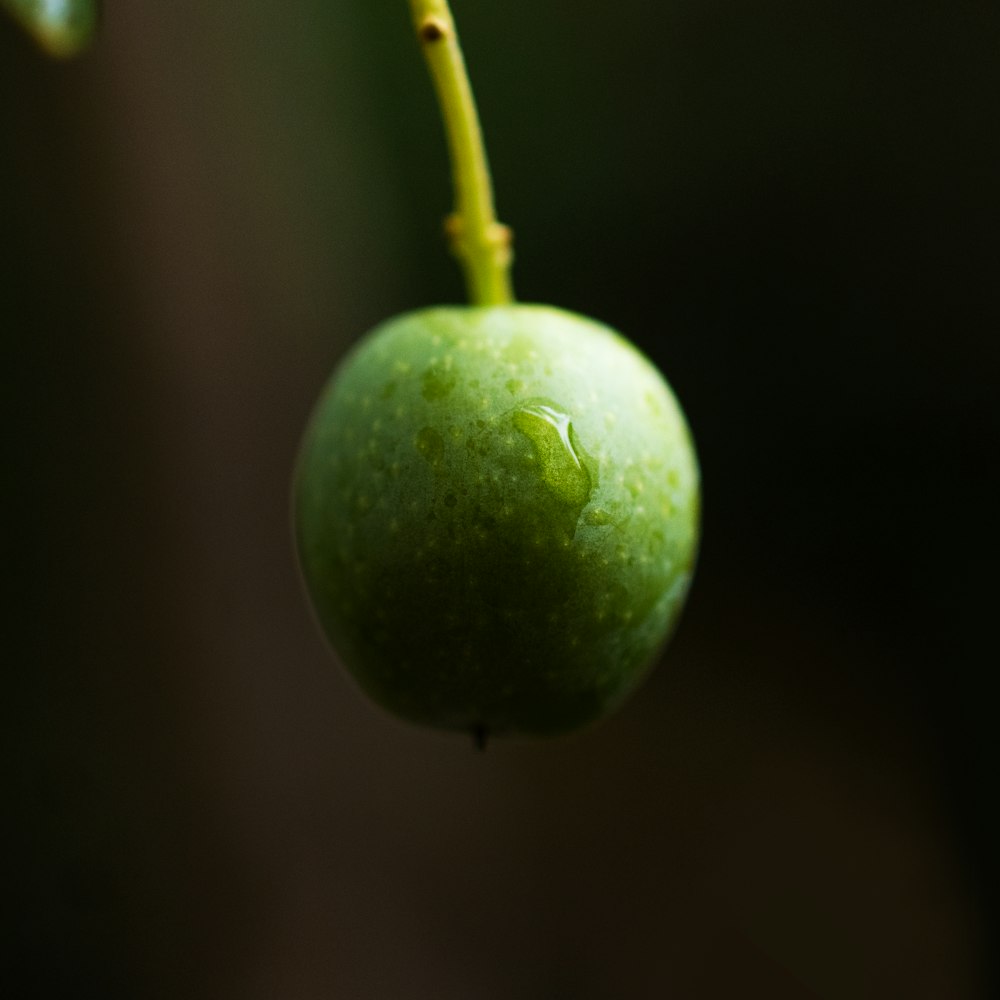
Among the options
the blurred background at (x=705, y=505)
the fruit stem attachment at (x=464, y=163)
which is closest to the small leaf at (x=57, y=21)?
the fruit stem attachment at (x=464, y=163)

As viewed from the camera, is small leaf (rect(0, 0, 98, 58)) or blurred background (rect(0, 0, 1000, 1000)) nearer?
small leaf (rect(0, 0, 98, 58))

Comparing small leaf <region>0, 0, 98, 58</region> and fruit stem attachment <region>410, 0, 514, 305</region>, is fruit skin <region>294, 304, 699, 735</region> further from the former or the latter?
small leaf <region>0, 0, 98, 58</region>

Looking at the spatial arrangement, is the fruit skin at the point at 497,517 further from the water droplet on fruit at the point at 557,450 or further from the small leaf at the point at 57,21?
the small leaf at the point at 57,21

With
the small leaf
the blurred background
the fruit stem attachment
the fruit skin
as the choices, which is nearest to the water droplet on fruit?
the fruit skin

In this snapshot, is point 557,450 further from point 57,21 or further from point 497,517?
point 57,21

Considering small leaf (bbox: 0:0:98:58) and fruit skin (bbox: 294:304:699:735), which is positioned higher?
small leaf (bbox: 0:0:98:58)

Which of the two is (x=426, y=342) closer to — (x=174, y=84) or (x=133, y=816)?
(x=174, y=84)
